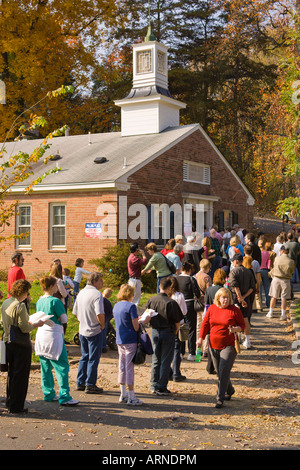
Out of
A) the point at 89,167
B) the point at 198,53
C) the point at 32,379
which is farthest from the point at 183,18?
the point at 32,379

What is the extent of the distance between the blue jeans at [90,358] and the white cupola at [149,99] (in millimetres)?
18638

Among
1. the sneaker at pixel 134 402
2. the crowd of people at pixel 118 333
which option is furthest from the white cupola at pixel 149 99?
the sneaker at pixel 134 402

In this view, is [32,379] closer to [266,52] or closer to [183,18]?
[266,52]

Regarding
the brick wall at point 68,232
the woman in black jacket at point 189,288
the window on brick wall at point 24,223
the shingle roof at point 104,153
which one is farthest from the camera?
the window on brick wall at point 24,223

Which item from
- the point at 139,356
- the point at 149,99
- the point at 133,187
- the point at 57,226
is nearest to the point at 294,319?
the point at 139,356

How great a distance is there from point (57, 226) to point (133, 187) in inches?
137

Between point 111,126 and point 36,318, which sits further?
point 111,126

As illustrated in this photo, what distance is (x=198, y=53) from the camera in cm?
4053

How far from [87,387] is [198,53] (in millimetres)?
35519

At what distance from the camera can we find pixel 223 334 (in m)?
8.04

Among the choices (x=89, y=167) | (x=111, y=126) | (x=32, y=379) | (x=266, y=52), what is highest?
(x=266, y=52)

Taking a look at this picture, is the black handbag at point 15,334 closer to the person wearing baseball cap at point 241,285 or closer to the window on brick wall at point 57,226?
the person wearing baseball cap at point 241,285

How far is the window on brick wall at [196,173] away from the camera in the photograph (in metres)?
25.6

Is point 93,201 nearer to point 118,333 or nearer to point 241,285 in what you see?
point 241,285
